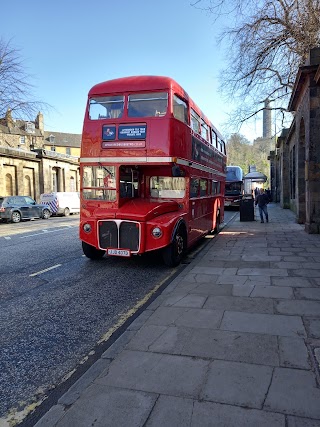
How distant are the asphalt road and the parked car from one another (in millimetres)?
12750

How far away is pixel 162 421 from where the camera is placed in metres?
2.39

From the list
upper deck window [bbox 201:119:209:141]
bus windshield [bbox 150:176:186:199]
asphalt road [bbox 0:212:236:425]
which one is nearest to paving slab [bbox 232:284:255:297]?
asphalt road [bbox 0:212:236:425]

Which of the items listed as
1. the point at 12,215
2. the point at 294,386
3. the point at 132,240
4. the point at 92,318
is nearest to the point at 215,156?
the point at 132,240

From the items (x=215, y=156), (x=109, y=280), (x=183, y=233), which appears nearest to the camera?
(x=109, y=280)

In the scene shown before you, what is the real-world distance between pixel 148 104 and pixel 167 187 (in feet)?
6.55

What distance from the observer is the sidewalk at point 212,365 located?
97.3 inches

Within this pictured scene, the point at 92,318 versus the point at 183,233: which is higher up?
the point at 183,233

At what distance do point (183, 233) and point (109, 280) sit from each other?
2.30 m

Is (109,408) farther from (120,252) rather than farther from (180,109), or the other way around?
(180,109)

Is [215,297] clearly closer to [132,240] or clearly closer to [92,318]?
[92,318]

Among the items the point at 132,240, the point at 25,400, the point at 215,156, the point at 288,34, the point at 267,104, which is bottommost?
the point at 25,400

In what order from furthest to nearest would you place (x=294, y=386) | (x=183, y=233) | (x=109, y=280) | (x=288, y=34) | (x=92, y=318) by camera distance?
(x=288, y=34) → (x=183, y=233) → (x=109, y=280) → (x=92, y=318) → (x=294, y=386)

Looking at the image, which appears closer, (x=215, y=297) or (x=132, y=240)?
(x=215, y=297)

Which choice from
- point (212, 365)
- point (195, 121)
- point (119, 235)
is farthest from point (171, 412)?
point (195, 121)
